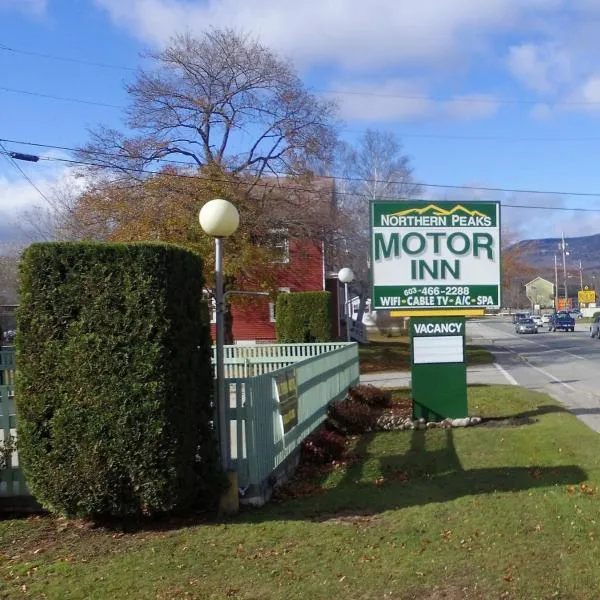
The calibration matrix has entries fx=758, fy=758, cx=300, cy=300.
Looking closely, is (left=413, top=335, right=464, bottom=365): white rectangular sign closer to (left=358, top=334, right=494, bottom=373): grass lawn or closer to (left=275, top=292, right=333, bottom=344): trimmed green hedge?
(left=275, top=292, right=333, bottom=344): trimmed green hedge

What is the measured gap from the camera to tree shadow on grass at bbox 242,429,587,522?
6.88 m

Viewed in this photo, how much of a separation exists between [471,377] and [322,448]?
1423 cm

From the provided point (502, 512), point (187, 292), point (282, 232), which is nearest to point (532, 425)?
point (502, 512)

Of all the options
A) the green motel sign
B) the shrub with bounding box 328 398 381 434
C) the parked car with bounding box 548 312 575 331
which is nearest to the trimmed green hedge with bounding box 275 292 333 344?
the green motel sign

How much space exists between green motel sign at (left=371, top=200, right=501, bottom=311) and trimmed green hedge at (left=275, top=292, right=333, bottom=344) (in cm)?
1370

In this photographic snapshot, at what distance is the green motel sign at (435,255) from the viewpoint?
12703 millimetres

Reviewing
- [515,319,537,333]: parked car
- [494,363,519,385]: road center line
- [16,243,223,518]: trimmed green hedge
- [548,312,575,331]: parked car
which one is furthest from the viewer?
[548,312,575,331]: parked car

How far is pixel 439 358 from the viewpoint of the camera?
1288 centimetres

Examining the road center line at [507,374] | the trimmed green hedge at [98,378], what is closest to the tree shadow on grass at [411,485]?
the trimmed green hedge at [98,378]

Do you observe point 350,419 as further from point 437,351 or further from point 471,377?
point 471,377

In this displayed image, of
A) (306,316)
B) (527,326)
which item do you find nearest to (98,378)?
(306,316)

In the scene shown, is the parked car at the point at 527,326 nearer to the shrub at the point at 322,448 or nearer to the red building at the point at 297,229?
the red building at the point at 297,229

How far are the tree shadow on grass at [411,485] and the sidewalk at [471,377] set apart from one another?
1195 cm

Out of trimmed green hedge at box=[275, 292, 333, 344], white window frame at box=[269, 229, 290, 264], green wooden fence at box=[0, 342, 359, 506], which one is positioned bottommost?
green wooden fence at box=[0, 342, 359, 506]
